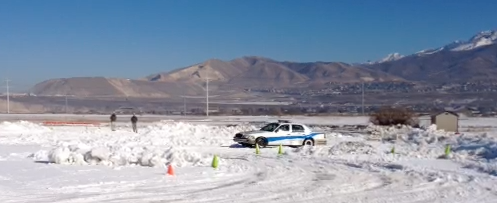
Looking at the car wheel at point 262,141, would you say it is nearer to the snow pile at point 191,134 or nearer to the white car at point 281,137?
the white car at point 281,137

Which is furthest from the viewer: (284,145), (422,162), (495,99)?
(495,99)

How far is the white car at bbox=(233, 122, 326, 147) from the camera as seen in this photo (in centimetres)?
3234

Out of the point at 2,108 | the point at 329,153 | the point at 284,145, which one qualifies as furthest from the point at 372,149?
the point at 2,108

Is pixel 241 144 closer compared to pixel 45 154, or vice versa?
pixel 45 154

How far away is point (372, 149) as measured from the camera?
96.3 ft

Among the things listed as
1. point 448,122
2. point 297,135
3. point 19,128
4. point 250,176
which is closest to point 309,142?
point 297,135

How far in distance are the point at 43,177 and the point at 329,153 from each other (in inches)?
500

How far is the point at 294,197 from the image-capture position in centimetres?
1427

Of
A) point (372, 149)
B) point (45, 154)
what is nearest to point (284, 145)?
point (372, 149)

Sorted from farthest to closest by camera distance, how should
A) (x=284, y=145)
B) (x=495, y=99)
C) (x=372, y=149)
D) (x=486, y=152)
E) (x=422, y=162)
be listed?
(x=495, y=99), (x=284, y=145), (x=372, y=149), (x=486, y=152), (x=422, y=162)

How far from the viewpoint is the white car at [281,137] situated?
32.3 m

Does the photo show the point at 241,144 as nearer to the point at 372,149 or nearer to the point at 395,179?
the point at 372,149

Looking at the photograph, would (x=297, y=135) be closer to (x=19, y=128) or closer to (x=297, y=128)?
(x=297, y=128)

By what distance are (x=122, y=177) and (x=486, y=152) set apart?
15.7 metres
